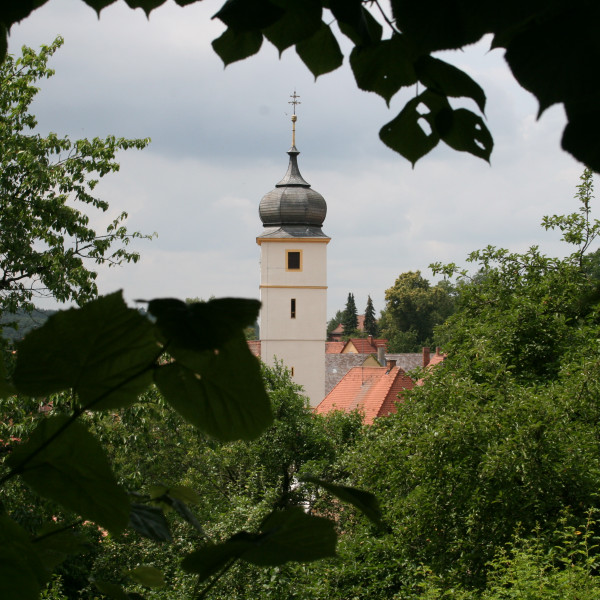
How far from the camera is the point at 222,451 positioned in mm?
11719

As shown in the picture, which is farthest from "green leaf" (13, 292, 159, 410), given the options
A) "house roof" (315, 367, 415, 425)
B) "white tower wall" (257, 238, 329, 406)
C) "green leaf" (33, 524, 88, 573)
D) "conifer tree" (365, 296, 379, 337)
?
"conifer tree" (365, 296, 379, 337)

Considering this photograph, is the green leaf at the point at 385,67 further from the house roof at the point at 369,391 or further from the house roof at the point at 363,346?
the house roof at the point at 363,346

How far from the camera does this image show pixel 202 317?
0.95 ft

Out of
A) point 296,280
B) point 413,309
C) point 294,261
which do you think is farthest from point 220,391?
point 413,309

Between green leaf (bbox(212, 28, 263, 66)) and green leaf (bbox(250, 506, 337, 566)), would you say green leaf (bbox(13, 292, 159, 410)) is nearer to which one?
green leaf (bbox(250, 506, 337, 566))

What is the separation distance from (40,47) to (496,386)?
584 centimetres

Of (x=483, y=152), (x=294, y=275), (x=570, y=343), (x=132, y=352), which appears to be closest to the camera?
(x=132, y=352)

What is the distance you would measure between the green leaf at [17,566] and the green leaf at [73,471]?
0.02 metres

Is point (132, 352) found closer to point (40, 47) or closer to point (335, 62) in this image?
point (335, 62)

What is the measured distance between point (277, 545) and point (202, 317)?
11 cm

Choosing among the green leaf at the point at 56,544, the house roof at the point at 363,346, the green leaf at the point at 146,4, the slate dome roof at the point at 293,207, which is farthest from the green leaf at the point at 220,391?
the house roof at the point at 363,346

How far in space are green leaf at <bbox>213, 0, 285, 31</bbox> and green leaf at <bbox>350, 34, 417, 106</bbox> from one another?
10 centimetres

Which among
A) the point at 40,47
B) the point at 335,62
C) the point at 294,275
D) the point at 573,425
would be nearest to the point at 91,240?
the point at 40,47

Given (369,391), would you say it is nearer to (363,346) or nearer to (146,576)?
(146,576)
